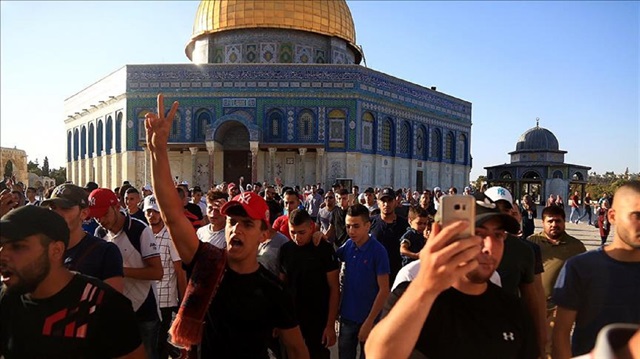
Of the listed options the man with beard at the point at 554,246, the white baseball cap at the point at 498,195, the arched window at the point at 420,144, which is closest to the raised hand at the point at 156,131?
the white baseball cap at the point at 498,195

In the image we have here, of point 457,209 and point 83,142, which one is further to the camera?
point 83,142

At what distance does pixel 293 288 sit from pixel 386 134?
2492 cm

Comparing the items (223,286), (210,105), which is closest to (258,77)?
(210,105)

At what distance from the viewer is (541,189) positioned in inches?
1516

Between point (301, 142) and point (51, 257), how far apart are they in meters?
24.0

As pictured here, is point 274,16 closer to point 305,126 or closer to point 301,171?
point 305,126

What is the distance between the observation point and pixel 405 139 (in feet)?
97.2

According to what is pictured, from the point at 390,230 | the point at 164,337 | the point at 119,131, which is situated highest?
the point at 119,131

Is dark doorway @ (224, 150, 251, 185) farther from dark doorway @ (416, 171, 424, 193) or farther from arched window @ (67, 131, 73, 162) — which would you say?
arched window @ (67, 131, 73, 162)

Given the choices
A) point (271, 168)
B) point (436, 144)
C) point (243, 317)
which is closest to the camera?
point (243, 317)

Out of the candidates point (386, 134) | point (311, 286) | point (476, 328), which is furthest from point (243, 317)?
point (386, 134)

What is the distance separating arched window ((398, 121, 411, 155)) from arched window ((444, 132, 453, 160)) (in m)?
3.98

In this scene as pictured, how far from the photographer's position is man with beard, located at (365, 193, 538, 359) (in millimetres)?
1293

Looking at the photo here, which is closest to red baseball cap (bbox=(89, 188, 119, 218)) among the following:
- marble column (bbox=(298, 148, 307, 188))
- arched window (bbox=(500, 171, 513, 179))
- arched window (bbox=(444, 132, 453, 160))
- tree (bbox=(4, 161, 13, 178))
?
marble column (bbox=(298, 148, 307, 188))
